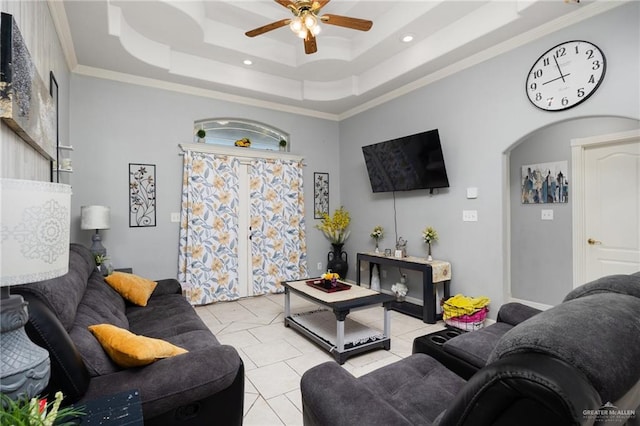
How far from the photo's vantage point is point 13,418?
74cm

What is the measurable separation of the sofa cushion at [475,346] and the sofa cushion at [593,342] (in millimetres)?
910

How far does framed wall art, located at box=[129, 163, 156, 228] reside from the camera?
421 centimetres

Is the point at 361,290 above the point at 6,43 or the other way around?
the other way around

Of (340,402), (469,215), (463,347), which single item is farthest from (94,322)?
(469,215)

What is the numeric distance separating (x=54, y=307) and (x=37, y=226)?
0.70m

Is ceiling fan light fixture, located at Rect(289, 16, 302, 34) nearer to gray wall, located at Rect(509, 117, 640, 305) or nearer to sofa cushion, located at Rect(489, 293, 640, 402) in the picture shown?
sofa cushion, located at Rect(489, 293, 640, 402)

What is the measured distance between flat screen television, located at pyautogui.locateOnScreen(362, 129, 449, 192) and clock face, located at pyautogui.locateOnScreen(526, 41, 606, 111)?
A: 109 cm

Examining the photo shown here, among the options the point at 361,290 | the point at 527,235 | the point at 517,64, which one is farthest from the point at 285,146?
the point at 527,235

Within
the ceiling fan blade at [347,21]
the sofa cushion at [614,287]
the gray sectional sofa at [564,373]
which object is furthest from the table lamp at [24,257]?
the ceiling fan blade at [347,21]

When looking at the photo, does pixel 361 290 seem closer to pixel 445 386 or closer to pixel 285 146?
pixel 445 386

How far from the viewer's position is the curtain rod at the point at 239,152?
457 centimetres

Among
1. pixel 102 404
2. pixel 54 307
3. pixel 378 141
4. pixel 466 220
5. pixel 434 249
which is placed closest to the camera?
pixel 102 404

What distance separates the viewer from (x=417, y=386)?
1543mm

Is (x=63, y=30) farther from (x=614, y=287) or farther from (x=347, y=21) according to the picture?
(x=614, y=287)
